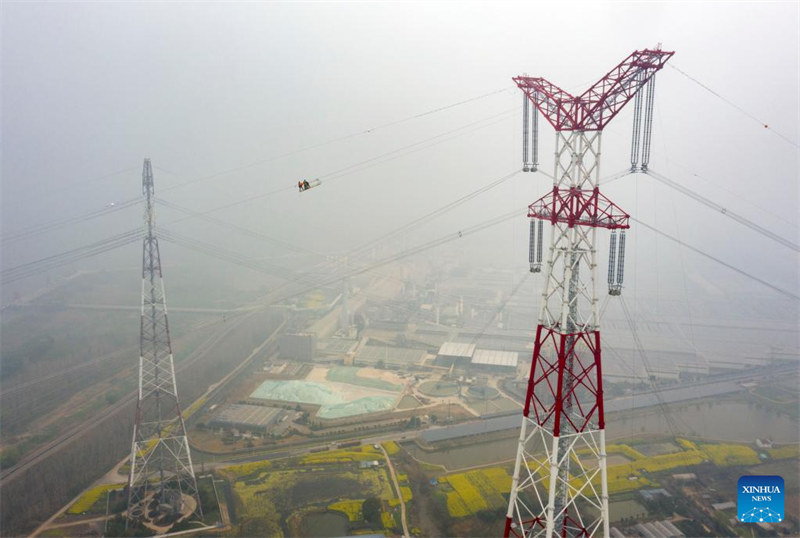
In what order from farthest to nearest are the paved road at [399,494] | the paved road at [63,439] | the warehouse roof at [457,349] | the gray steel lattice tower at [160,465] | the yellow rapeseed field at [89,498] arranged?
the warehouse roof at [457,349], the paved road at [63,439], the yellow rapeseed field at [89,498], the paved road at [399,494], the gray steel lattice tower at [160,465]

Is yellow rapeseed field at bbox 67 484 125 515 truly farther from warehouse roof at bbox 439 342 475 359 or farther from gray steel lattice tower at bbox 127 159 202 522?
warehouse roof at bbox 439 342 475 359

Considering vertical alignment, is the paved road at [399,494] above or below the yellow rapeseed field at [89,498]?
above

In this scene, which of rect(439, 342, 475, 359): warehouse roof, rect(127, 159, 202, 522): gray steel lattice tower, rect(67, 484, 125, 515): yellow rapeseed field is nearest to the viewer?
rect(127, 159, 202, 522): gray steel lattice tower

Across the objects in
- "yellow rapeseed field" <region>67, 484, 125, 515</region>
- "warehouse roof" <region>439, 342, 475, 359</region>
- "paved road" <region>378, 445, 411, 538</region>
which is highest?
"warehouse roof" <region>439, 342, 475, 359</region>

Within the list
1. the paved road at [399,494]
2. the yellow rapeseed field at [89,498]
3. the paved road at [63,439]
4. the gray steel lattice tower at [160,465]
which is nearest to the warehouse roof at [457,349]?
the paved road at [399,494]

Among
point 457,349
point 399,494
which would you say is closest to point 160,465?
point 399,494

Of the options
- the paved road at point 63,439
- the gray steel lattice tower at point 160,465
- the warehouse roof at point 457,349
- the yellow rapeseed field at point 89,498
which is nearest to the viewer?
the gray steel lattice tower at point 160,465

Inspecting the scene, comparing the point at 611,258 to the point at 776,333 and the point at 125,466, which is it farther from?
the point at 776,333

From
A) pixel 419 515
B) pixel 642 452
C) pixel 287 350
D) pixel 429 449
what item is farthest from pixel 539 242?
pixel 287 350

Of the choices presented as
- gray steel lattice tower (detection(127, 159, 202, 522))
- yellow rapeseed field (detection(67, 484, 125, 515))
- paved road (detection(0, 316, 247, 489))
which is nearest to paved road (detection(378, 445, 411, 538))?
gray steel lattice tower (detection(127, 159, 202, 522))

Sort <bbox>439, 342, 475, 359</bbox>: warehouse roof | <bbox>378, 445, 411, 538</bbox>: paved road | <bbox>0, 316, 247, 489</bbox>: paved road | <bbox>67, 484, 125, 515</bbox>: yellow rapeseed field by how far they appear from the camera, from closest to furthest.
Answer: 1. <bbox>378, 445, 411, 538</bbox>: paved road
2. <bbox>67, 484, 125, 515</bbox>: yellow rapeseed field
3. <bbox>0, 316, 247, 489</bbox>: paved road
4. <bbox>439, 342, 475, 359</bbox>: warehouse roof

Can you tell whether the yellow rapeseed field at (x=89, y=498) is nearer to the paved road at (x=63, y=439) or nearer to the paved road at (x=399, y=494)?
the paved road at (x=63, y=439)

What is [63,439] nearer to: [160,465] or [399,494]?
[160,465]
